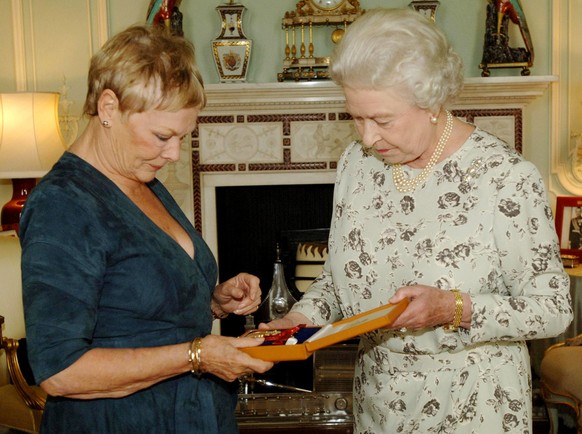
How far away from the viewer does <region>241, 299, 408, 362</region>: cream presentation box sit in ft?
5.31

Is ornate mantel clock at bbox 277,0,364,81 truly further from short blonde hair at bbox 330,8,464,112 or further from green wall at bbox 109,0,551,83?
short blonde hair at bbox 330,8,464,112

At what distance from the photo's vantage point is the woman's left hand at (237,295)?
2.08 m

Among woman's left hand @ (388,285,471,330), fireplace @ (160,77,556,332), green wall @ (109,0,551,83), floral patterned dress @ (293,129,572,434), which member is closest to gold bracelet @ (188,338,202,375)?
woman's left hand @ (388,285,471,330)

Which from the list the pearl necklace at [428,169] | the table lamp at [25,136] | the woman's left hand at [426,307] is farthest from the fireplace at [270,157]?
the woman's left hand at [426,307]

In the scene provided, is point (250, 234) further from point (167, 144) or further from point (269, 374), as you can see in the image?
point (167, 144)

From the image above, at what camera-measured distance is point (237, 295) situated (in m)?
2.07

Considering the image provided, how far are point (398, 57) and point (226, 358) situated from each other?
0.73 metres

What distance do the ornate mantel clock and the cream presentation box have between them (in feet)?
9.55

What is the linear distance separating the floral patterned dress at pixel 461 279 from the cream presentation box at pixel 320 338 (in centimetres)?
24

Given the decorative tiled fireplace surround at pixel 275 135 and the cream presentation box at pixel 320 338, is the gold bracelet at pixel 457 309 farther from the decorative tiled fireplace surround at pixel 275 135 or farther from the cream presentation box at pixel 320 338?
the decorative tiled fireplace surround at pixel 275 135

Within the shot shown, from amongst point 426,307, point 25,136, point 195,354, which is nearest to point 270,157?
point 25,136

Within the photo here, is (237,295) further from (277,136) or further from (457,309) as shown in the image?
(277,136)

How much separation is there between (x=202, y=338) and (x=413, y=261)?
1.80ft

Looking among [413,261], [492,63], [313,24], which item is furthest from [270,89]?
[413,261]
